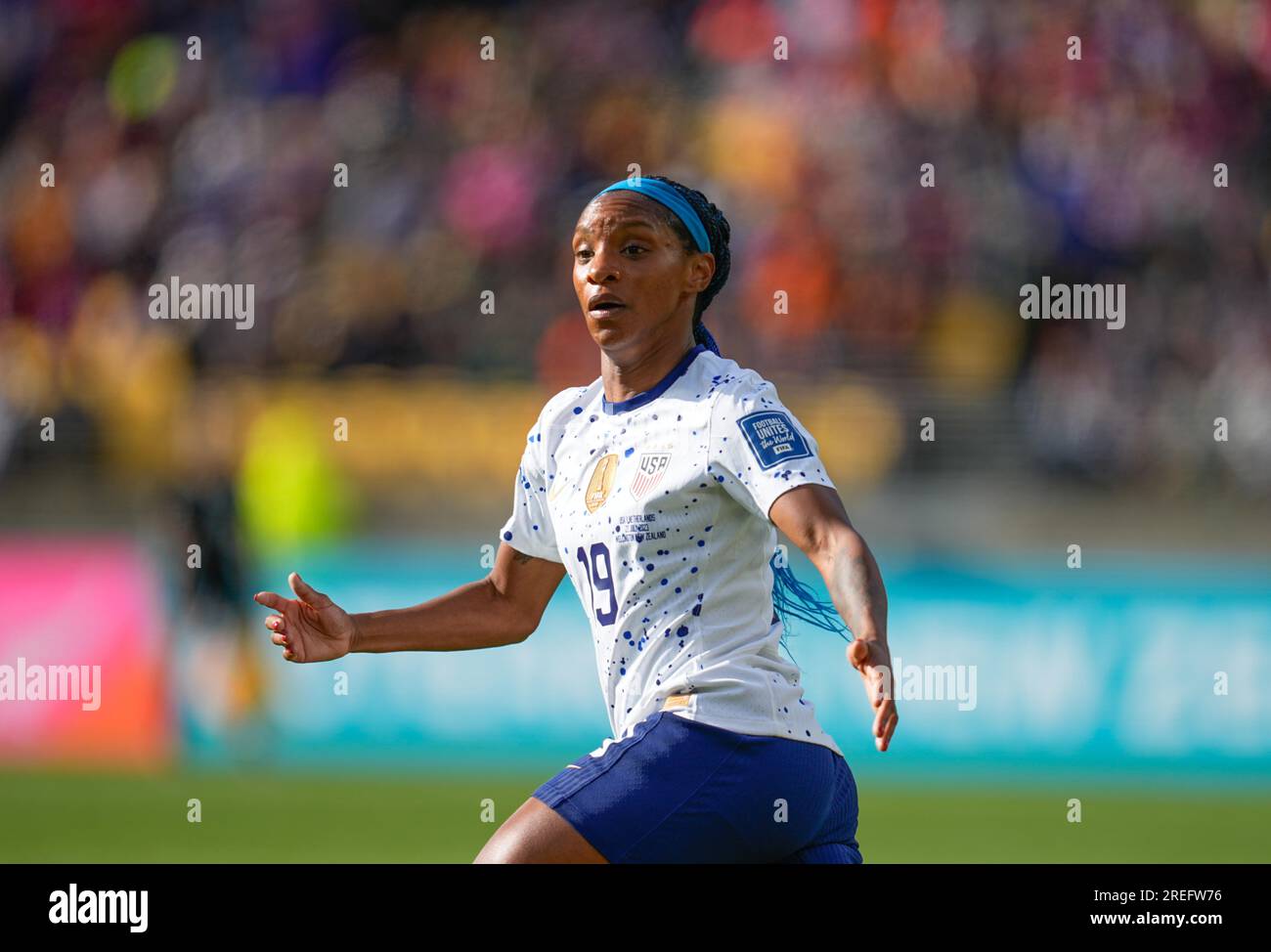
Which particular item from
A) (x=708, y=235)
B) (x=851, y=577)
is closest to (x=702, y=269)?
(x=708, y=235)

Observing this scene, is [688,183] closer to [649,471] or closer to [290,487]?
[290,487]

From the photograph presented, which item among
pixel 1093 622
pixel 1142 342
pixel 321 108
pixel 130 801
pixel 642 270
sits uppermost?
pixel 321 108

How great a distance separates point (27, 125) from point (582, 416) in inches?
420

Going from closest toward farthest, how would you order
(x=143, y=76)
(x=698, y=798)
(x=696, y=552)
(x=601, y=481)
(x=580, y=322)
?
1. (x=698, y=798)
2. (x=696, y=552)
3. (x=601, y=481)
4. (x=580, y=322)
5. (x=143, y=76)

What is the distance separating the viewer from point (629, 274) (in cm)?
370

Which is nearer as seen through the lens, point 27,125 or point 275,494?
point 275,494

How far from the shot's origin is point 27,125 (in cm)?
1329

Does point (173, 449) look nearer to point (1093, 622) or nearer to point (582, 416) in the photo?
point (1093, 622)

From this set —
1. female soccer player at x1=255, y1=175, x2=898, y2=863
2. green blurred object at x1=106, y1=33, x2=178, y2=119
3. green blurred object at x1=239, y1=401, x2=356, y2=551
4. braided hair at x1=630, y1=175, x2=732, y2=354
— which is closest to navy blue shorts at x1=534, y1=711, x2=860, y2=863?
female soccer player at x1=255, y1=175, x2=898, y2=863

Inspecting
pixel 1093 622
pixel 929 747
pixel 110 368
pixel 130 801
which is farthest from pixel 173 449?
pixel 1093 622

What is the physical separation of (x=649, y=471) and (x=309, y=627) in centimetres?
84

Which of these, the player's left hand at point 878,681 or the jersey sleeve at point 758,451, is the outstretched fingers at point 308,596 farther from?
the player's left hand at point 878,681

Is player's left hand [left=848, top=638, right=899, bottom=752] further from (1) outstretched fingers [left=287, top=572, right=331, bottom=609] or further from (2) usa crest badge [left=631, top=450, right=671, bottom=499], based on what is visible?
(1) outstretched fingers [left=287, top=572, right=331, bottom=609]

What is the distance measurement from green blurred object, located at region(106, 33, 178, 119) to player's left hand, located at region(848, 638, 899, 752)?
1125 centimetres
